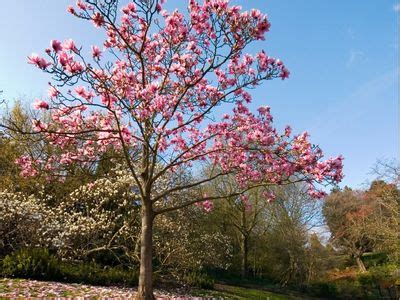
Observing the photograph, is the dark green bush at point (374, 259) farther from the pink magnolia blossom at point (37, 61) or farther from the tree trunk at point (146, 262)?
the pink magnolia blossom at point (37, 61)

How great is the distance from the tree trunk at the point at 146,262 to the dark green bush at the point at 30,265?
4910mm

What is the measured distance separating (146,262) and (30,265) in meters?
5.22

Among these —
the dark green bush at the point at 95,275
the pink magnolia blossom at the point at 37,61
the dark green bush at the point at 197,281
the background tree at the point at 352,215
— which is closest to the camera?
the pink magnolia blossom at the point at 37,61

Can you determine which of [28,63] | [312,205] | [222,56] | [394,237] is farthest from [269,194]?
[312,205]

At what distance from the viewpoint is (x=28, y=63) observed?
7.80m

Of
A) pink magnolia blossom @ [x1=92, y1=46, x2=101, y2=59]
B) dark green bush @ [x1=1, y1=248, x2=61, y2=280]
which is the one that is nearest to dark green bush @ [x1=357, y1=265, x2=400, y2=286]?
dark green bush @ [x1=1, y1=248, x2=61, y2=280]

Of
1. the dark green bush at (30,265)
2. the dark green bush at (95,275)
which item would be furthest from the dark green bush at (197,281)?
the dark green bush at (30,265)

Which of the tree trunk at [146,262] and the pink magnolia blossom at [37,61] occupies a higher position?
the pink magnolia blossom at [37,61]

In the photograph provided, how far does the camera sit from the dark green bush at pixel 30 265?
41.1 ft

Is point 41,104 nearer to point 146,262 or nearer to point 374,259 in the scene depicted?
point 146,262

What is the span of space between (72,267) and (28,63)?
879 centimetres

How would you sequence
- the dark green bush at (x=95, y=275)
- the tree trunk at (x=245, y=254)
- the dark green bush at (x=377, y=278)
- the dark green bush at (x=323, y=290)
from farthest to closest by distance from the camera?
the dark green bush at (x=377, y=278)
the tree trunk at (x=245, y=254)
the dark green bush at (x=323, y=290)
the dark green bush at (x=95, y=275)

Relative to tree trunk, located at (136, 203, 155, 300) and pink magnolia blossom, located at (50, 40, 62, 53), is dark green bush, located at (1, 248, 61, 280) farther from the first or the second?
pink magnolia blossom, located at (50, 40, 62, 53)

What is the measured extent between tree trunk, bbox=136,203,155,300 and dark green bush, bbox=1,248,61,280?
193 inches
